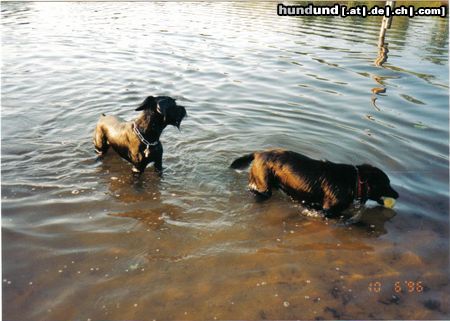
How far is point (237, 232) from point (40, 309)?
2.80m

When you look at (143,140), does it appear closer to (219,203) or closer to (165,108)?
(165,108)

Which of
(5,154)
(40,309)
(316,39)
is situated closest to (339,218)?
(40,309)

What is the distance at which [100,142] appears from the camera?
25.9ft

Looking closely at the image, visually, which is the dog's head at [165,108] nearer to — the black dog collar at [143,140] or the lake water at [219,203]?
the black dog collar at [143,140]

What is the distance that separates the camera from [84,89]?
13.0 meters

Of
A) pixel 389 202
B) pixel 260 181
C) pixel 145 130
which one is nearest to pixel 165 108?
pixel 145 130

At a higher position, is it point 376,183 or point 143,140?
point 143,140

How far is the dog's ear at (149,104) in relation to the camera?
21.7 feet

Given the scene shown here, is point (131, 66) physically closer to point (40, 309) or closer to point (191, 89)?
point (191, 89)

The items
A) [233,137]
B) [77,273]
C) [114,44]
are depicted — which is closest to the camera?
[77,273]

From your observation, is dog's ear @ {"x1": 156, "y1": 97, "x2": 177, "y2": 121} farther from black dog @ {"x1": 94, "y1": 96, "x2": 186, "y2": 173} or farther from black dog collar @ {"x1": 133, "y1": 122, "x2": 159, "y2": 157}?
black dog collar @ {"x1": 133, "y1": 122, "x2": 159, "y2": 157}

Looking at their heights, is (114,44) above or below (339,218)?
above

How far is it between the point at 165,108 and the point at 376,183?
3596 mm

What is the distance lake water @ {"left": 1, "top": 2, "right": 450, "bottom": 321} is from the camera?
4598 millimetres
